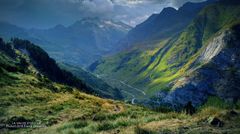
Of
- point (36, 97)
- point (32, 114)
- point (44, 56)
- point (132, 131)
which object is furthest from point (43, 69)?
point (132, 131)

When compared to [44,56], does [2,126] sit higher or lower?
lower

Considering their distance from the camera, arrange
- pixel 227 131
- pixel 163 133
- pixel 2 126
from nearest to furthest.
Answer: pixel 227 131, pixel 163 133, pixel 2 126

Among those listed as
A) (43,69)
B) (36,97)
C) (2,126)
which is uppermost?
(43,69)

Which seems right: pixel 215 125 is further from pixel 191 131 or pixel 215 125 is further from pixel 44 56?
pixel 44 56

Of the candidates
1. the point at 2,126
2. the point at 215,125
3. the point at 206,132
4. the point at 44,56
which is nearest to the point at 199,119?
the point at 215,125

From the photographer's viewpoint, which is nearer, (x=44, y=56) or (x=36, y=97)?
(x=36, y=97)

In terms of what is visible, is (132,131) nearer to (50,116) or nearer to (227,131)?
(227,131)

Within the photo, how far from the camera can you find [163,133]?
49.4 ft

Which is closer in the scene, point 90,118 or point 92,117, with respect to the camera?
point 92,117

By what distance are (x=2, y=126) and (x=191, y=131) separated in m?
20.6

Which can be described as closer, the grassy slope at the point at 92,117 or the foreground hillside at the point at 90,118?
the foreground hillside at the point at 90,118

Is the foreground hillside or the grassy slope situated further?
the grassy slope

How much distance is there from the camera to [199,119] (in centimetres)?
1659

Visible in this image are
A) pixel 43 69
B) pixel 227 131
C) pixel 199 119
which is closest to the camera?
pixel 227 131
